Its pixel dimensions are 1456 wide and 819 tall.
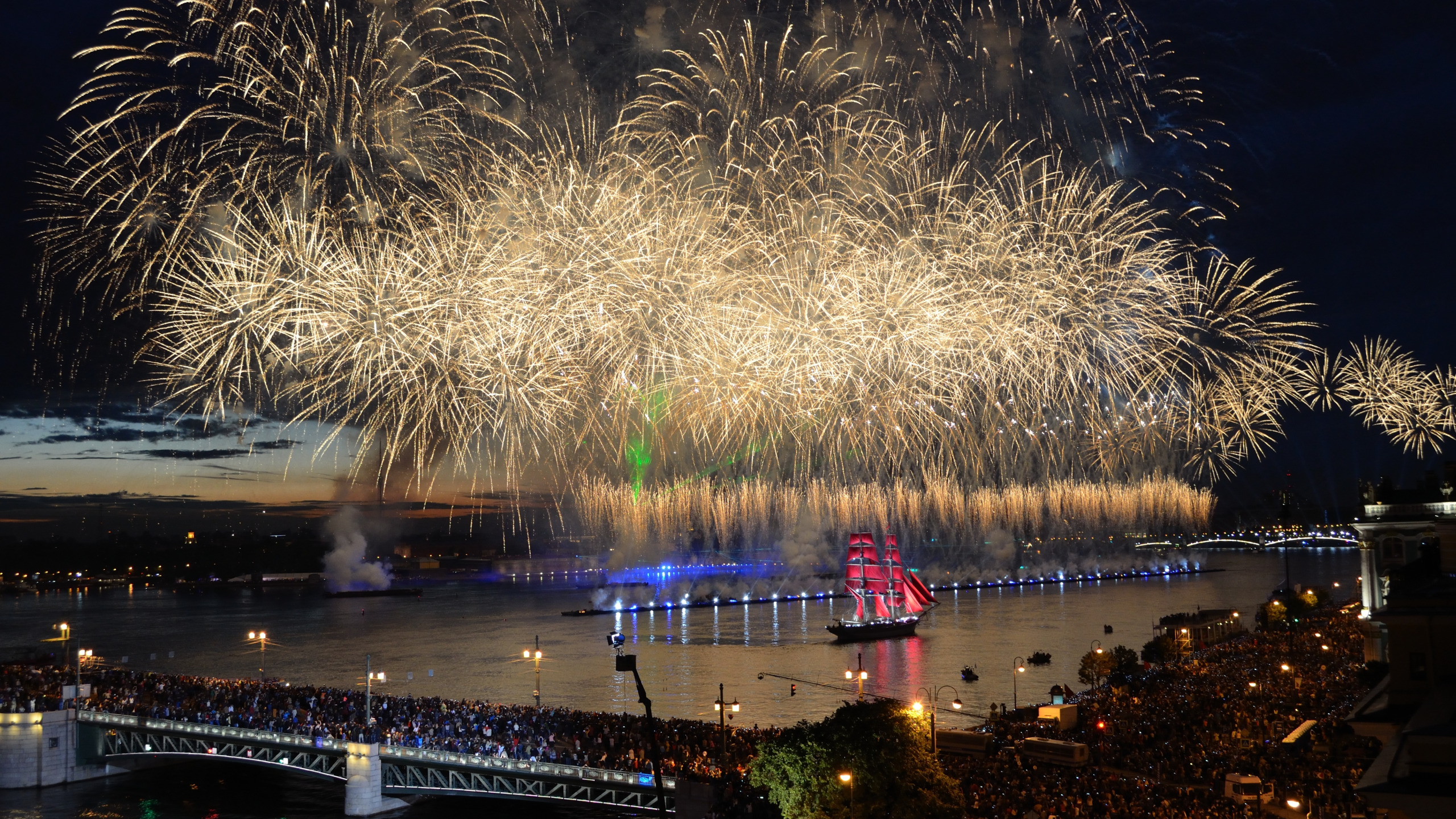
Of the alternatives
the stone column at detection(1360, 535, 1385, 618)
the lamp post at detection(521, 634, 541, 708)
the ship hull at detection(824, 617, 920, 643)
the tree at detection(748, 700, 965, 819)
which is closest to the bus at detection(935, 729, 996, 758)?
the tree at detection(748, 700, 965, 819)

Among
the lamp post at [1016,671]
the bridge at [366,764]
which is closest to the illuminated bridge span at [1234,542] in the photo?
the lamp post at [1016,671]

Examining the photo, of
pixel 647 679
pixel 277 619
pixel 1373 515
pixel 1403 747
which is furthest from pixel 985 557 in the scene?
pixel 1403 747

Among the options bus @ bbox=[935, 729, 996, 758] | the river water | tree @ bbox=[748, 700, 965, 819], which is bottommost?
the river water

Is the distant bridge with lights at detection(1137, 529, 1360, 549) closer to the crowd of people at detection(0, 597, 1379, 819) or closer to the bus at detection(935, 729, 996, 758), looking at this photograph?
the crowd of people at detection(0, 597, 1379, 819)

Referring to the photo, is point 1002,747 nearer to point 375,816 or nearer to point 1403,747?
point 1403,747

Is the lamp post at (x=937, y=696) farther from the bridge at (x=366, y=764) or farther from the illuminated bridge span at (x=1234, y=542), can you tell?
the illuminated bridge span at (x=1234, y=542)

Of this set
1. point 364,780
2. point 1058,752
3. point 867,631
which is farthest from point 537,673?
point 867,631
